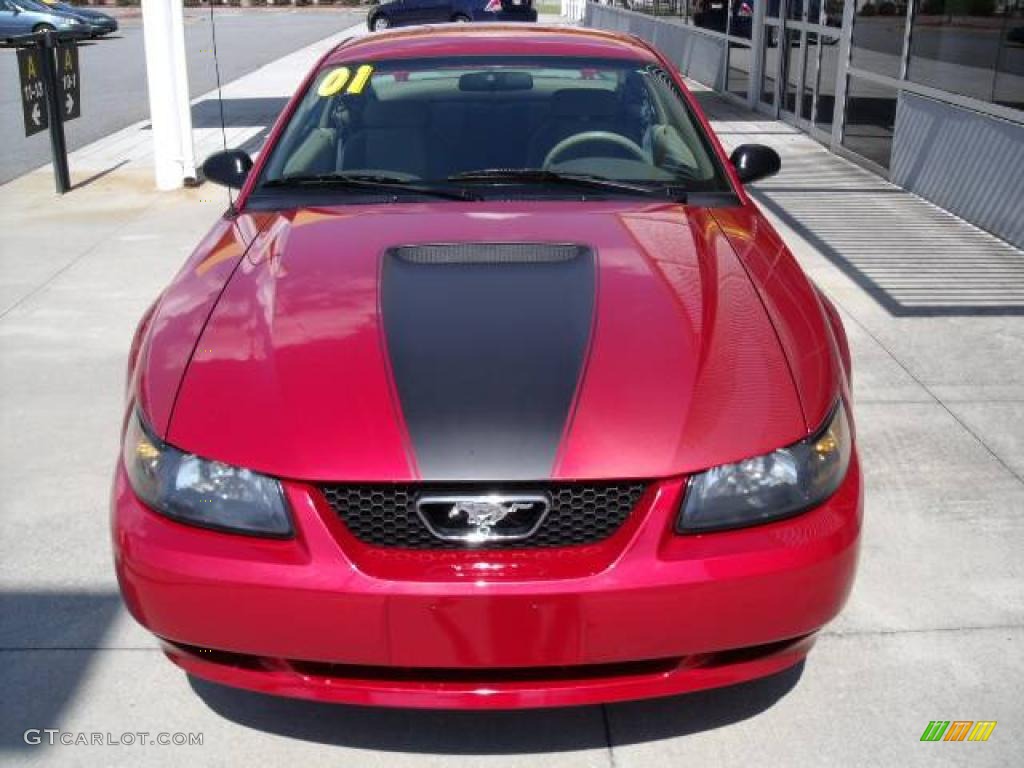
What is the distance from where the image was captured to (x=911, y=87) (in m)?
9.78

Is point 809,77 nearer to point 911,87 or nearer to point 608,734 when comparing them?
point 911,87

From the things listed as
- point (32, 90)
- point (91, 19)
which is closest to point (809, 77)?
point (32, 90)

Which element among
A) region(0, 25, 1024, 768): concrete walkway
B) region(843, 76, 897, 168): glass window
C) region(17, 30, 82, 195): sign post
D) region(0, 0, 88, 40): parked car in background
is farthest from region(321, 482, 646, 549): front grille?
region(0, 0, 88, 40): parked car in background

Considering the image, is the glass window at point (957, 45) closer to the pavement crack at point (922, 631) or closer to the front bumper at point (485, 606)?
the pavement crack at point (922, 631)

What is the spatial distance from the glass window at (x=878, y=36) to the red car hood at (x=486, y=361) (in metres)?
7.36

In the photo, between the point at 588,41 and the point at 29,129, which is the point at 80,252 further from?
the point at 588,41

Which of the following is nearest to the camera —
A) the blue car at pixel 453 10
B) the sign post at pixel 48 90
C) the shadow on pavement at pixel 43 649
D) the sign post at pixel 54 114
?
the shadow on pavement at pixel 43 649

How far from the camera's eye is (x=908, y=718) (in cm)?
307

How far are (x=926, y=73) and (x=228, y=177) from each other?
692cm

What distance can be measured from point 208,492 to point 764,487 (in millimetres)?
1222

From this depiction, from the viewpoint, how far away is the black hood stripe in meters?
2.56

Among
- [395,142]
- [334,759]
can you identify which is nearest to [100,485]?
[395,142]

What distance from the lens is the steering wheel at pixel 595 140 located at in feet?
13.5

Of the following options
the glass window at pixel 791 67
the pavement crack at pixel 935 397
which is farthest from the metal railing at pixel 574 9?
the pavement crack at pixel 935 397
